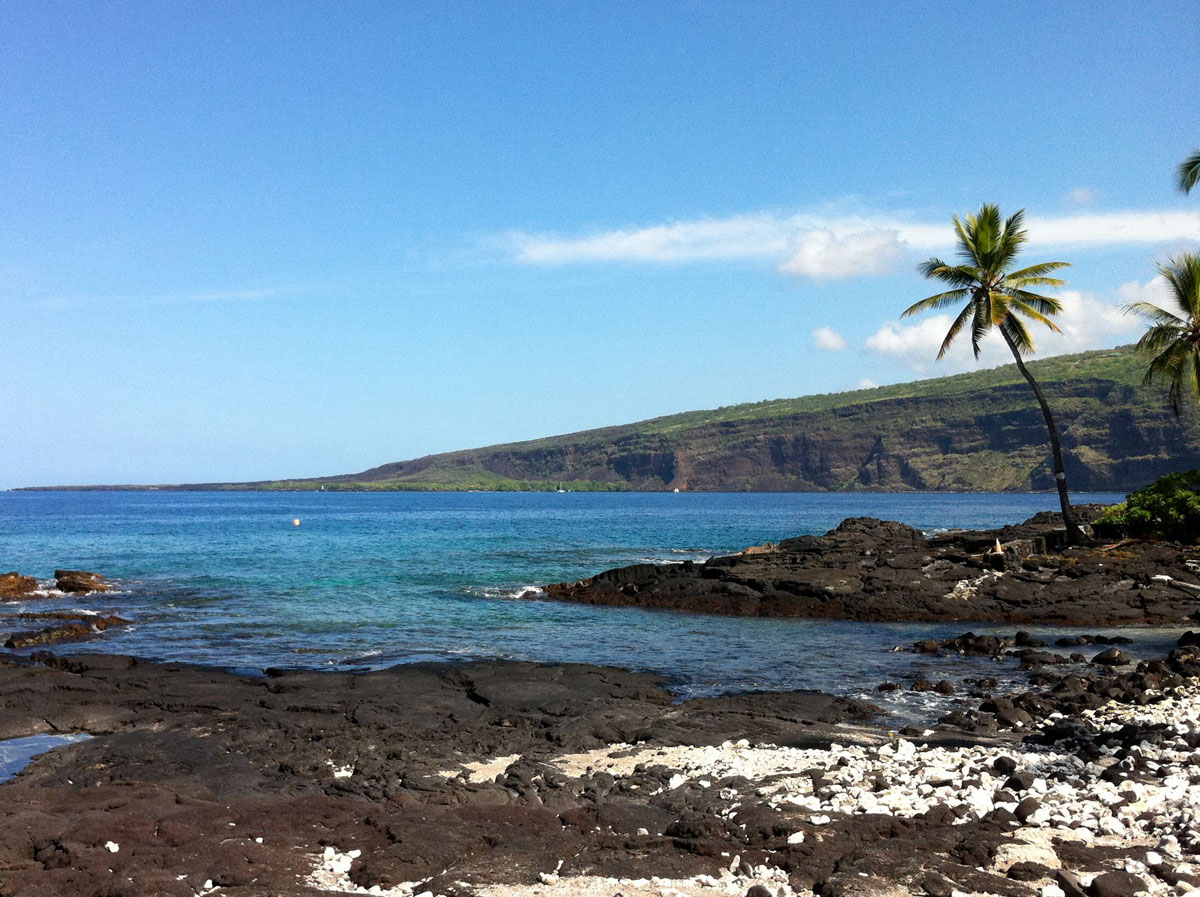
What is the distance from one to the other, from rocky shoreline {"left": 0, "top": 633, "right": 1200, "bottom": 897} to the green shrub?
22.4 m

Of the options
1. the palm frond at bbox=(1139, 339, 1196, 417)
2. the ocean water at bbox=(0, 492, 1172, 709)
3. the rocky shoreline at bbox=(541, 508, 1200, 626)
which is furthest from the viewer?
the palm frond at bbox=(1139, 339, 1196, 417)

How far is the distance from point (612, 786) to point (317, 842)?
392 cm

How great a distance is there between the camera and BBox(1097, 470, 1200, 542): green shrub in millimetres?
37750

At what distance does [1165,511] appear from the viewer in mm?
38594

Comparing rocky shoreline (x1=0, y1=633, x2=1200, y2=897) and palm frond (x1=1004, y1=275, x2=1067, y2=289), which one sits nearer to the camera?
rocky shoreline (x1=0, y1=633, x2=1200, y2=897)

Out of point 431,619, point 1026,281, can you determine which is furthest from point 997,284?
point 431,619

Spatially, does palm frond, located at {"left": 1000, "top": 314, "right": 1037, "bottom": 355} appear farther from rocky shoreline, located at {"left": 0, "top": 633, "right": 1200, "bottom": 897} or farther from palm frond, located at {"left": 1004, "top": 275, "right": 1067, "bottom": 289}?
rocky shoreline, located at {"left": 0, "top": 633, "right": 1200, "bottom": 897}

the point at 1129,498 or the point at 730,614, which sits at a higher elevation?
the point at 1129,498

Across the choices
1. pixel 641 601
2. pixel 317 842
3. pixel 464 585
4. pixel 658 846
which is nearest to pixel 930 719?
pixel 658 846

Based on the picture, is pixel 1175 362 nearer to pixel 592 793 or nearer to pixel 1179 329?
pixel 1179 329

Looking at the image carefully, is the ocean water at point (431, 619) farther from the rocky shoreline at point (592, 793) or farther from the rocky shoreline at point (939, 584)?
the rocky shoreline at point (592, 793)

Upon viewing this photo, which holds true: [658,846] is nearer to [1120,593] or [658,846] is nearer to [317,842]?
[317,842]

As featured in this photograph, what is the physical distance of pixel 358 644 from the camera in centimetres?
2602

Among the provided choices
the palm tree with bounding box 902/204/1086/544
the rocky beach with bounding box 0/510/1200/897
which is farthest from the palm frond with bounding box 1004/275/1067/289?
the rocky beach with bounding box 0/510/1200/897
